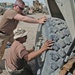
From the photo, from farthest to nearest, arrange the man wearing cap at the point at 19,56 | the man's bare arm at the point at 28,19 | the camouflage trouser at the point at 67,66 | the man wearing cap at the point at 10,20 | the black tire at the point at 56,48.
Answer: the man wearing cap at the point at 10,20 → the man's bare arm at the point at 28,19 → the man wearing cap at the point at 19,56 → the black tire at the point at 56,48 → the camouflage trouser at the point at 67,66

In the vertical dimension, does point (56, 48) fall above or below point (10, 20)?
above

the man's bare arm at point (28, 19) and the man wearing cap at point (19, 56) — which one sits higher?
the man's bare arm at point (28, 19)

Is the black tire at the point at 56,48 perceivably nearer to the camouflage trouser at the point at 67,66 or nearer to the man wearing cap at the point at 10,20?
the camouflage trouser at the point at 67,66

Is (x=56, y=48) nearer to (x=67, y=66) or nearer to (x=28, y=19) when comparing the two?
(x=67, y=66)

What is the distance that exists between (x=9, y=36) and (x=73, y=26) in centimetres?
310

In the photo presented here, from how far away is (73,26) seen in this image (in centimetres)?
296

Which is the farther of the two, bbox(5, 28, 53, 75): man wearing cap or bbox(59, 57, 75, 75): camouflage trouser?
bbox(5, 28, 53, 75): man wearing cap

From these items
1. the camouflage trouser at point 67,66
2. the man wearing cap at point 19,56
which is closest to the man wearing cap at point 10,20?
the man wearing cap at point 19,56

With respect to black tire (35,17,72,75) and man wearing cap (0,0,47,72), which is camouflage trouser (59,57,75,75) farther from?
man wearing cap (0,0,47,72)

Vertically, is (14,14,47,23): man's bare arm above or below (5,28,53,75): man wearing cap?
above

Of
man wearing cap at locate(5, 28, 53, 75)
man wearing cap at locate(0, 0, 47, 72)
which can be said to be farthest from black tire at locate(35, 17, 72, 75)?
man wearing cap at locate(0, 0, 47, 72)

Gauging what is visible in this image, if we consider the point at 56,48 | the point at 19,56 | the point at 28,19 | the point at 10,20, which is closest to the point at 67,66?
the point at 56,48

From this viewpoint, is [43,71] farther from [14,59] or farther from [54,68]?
[14,59]

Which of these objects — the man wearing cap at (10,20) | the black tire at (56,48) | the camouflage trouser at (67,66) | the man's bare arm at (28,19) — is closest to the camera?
the camouflage trouser at (67,66)
